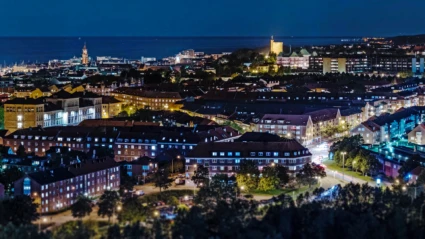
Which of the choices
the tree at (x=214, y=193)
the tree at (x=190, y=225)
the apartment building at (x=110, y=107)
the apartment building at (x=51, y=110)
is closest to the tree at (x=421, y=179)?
the tree at (x=214, y=193)

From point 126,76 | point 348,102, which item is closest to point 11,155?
point 348,102

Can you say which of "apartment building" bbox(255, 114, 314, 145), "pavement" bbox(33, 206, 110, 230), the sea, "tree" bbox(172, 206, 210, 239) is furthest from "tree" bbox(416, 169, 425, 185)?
the sea

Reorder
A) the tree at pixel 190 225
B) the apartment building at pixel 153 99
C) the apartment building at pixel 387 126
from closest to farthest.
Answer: the tree at pixel 190 225
the apartment building at pixel 387 126
the apartment building at pixel 153 99

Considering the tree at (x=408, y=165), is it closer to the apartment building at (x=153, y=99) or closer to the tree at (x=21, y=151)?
the tree at (x=21, y=151)

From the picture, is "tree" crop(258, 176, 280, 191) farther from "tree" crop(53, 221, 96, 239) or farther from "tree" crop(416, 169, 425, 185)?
"tree" crop(53, 221, 96, 239)

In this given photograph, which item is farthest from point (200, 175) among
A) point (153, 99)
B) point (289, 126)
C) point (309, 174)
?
point (153, 99)

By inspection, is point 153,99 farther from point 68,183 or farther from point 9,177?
point 68,183

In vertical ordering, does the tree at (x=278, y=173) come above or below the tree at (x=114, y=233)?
above
